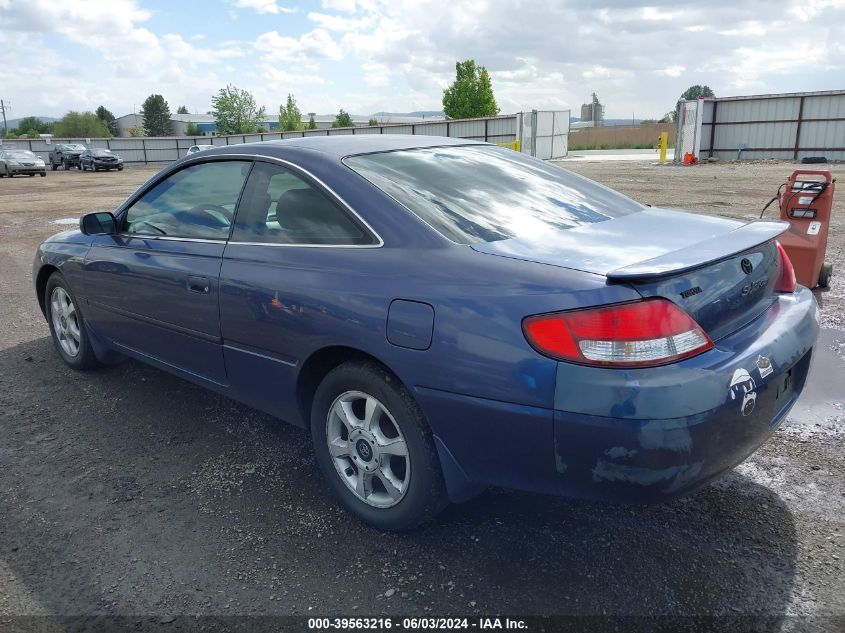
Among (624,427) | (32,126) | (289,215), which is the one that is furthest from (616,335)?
(32,126)

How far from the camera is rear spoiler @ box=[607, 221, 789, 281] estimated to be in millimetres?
2174

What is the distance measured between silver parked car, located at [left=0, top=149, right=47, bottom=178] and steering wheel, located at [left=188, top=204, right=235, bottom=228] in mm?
35925

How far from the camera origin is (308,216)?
3004 mm

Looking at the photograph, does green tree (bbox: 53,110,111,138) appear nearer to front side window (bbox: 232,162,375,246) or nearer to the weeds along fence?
the weeds along fence

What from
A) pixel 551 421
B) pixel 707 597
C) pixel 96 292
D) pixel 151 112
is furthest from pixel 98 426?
pixel 151 112

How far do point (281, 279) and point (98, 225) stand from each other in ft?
6.06

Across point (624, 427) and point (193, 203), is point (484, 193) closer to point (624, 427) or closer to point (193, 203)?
point (624, 427)

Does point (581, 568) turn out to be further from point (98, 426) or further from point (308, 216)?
point (98, 426)

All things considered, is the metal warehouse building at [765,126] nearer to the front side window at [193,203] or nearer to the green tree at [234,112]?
the front side window at [193,203]

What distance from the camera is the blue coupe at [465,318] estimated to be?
214cm

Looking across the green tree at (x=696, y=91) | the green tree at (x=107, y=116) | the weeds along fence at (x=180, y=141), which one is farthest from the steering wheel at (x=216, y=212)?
the green tree at (x=107, y=116)

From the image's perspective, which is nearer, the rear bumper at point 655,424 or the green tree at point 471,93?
the rear bumper at point 655,424

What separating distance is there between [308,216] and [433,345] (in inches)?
38.9

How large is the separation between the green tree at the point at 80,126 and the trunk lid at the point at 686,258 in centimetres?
11495
